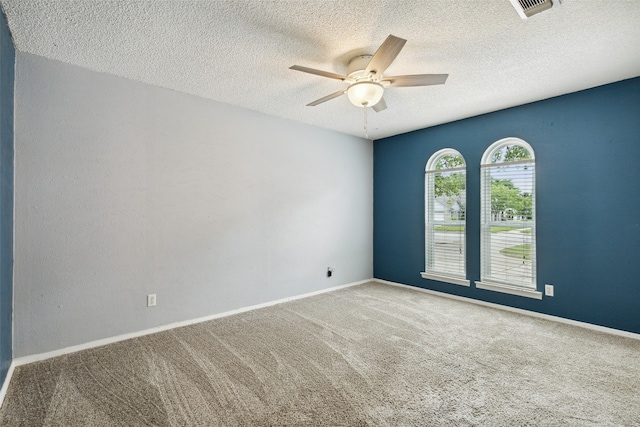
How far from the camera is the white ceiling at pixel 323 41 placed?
1.96 meters

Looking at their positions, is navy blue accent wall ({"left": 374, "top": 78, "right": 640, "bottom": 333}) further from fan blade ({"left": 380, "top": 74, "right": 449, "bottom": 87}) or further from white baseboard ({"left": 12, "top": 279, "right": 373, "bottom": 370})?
white baseboard ({"left": 12, "top": 279, "right": 373, "bottom": 370})

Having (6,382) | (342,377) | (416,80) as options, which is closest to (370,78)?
(416,80)

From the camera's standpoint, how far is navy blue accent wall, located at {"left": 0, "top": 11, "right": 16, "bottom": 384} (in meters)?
2.02

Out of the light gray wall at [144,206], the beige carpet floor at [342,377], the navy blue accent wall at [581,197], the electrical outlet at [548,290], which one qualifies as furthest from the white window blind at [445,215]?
the light gray wall at [144,206]

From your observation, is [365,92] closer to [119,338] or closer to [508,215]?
[508,215]

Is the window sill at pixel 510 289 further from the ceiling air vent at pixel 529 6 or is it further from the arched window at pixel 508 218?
the ceiling air vent at pixel 529 6

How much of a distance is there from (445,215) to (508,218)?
853 mm

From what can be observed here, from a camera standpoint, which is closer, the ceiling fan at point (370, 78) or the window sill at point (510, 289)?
the ceiling fan at point (370, 78)

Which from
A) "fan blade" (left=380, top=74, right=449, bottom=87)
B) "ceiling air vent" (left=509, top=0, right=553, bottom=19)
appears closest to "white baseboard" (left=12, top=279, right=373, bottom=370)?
"fan blade" (left=380, top=74, right=449, bottom=87)

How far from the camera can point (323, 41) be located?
2305 mm

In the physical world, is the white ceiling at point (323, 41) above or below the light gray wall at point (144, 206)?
above

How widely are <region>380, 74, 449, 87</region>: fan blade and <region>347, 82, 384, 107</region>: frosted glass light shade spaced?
7 cm

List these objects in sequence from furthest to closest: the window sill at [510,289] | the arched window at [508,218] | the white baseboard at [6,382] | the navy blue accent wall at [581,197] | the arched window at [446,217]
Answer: the arched window at [446,217], the arched window at [508,218], the window sill at [510,289], the navy blue accent wall at [581,197], the white baseboard at [6,382]

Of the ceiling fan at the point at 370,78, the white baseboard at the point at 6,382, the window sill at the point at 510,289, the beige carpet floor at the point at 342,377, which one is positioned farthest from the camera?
the window sill at the point at 510,289
